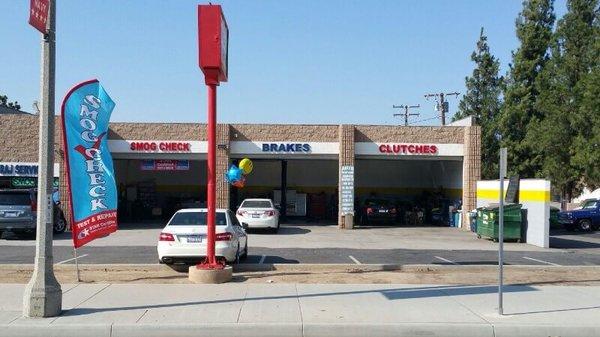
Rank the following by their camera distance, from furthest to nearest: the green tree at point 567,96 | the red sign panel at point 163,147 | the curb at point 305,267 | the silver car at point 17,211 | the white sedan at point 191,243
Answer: the green tree at point 567,96, the red sign panel at point 163,147, the silver car at point 17,211, the curb at point 305,267, the white sedan at point 191,243

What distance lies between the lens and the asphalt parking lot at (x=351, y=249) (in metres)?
17.7

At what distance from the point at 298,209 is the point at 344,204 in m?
9.18

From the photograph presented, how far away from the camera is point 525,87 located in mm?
48500

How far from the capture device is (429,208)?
37.2 meters

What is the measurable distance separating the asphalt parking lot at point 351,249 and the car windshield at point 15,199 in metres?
1.32

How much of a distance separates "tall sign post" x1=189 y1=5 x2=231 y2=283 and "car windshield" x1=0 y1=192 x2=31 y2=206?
40.2ft

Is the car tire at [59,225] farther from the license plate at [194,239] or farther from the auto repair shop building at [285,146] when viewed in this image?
the license plate at [194,239]

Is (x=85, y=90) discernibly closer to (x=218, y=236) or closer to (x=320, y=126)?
(x=218, y=236)

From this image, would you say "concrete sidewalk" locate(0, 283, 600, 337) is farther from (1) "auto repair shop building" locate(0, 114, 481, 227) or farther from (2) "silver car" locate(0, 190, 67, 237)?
(1) "auto repair shop building" locate(0, 114, 481, 227)

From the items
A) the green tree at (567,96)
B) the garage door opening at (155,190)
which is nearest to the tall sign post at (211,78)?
the garage door opening at (155,190)

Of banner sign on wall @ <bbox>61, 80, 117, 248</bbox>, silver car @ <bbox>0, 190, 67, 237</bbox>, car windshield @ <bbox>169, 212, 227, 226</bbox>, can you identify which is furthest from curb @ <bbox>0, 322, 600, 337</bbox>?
silver car @ <bbox>0, 190, 67, 237</bbox>

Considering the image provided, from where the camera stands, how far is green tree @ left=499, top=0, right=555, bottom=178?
157 feet

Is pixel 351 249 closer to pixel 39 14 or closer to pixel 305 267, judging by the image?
pixel 305 267

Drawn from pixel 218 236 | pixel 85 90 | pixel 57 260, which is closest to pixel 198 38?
pixel 85 90
